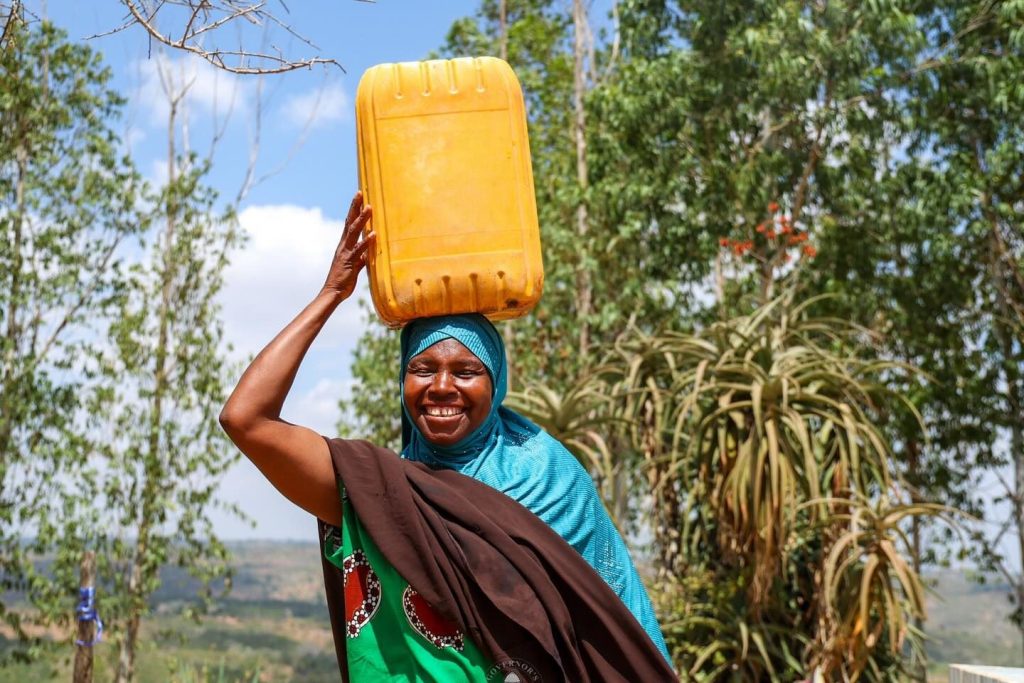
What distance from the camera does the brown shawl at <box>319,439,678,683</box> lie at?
213cm

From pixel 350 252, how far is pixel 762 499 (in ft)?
11.8

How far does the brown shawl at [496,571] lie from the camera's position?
2.13 metres

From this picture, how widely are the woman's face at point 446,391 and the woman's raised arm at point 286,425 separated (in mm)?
214

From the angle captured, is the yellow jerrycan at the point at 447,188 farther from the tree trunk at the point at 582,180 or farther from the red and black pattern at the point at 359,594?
the tree trunk at the point at 582,180

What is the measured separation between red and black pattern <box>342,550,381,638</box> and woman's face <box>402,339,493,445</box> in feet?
0.95

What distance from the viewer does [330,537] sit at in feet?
7.51

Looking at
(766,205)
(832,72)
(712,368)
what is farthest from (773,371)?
(832,72)

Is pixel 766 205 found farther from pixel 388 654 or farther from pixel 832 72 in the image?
pixel 388 654

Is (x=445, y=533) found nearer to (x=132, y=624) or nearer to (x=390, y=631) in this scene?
(x=390, y=631)

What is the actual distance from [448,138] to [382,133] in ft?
0.43

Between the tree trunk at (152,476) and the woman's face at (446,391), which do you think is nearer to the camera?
the woman's face at (446,391)

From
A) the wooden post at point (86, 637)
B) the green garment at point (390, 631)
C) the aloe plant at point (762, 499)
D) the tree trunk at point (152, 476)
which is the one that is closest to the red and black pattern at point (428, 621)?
the green garment at point (390, 631)

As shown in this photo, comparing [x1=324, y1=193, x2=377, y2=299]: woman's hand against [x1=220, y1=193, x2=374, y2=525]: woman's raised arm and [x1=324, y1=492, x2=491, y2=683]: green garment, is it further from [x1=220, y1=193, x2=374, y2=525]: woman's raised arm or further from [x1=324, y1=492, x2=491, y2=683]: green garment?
[x1=324, y1=492, x2=491, y2=683]: green garment

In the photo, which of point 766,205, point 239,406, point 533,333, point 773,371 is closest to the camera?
point 239,406
